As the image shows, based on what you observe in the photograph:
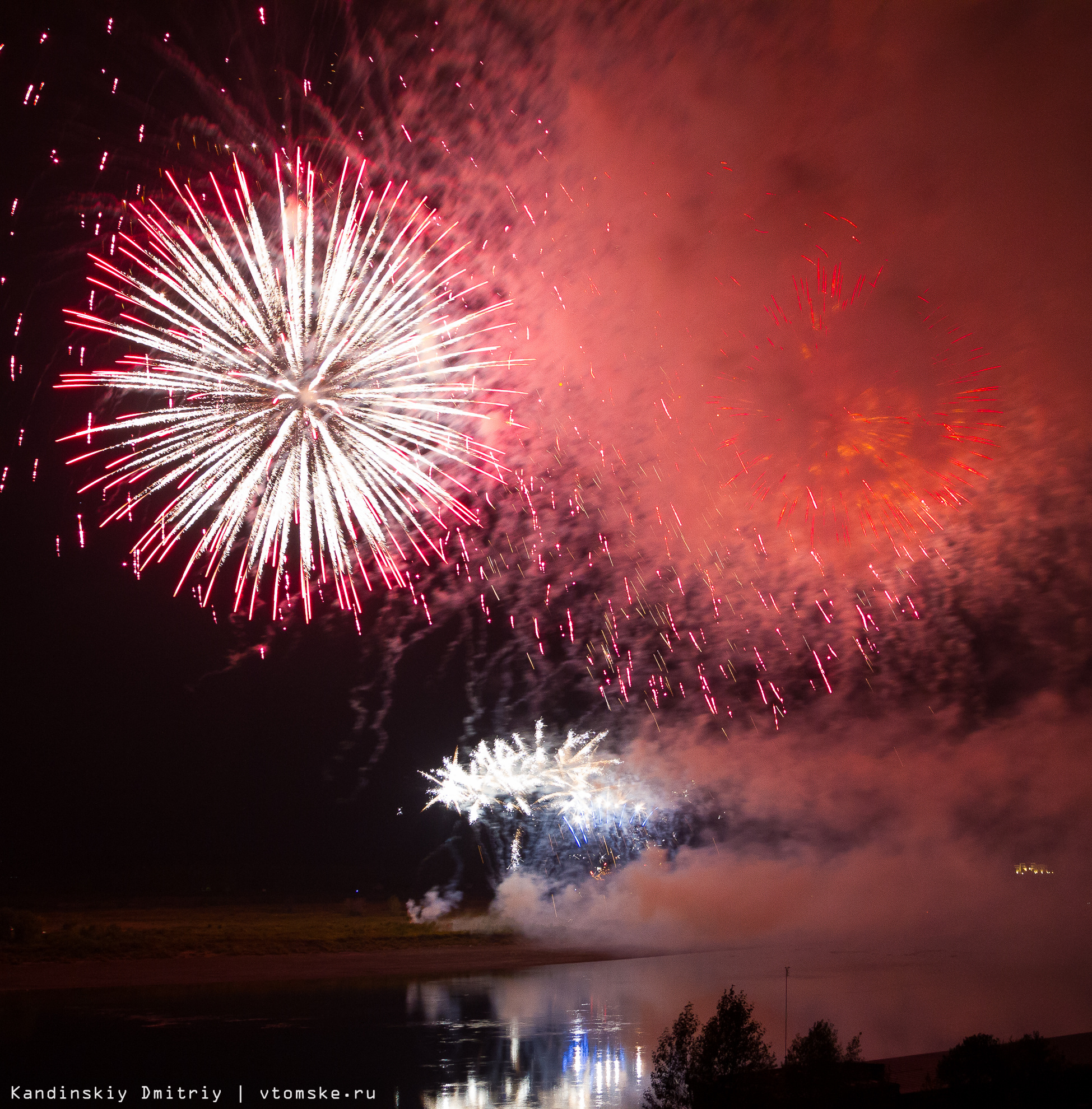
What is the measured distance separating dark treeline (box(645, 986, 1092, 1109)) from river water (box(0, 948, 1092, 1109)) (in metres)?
12.1

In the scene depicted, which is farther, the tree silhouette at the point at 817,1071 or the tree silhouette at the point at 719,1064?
the tree silhouette at the point at 719,1064

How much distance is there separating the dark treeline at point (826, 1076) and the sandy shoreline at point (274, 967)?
58215 mm

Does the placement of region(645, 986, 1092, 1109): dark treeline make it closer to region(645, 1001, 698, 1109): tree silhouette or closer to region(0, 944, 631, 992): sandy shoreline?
region(645, 1001, 698, 1109): tree silhouette

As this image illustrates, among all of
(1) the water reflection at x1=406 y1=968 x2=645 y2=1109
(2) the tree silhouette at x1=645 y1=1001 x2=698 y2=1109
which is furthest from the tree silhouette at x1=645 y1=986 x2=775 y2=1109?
(1) the water reflection at x1=406 y1=968 x2=645 y2=1109

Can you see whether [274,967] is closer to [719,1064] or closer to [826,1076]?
[719,1064]

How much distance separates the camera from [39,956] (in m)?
75.9

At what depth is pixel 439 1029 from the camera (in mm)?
59938

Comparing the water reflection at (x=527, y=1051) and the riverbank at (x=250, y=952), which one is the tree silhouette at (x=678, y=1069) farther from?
the riverbank at (x=250, y=952)

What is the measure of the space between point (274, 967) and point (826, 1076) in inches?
3098

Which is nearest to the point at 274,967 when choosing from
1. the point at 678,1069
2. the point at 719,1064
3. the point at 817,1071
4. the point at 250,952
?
the point at 250,952

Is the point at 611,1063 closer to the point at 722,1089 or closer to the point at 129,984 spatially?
the point at 722,1089

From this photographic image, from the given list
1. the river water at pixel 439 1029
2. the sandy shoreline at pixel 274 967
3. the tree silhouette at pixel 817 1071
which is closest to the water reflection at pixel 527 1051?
the river water at pixel 439 1029

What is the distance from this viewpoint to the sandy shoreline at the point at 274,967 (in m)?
71.3

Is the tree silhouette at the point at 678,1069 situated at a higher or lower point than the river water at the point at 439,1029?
higher
